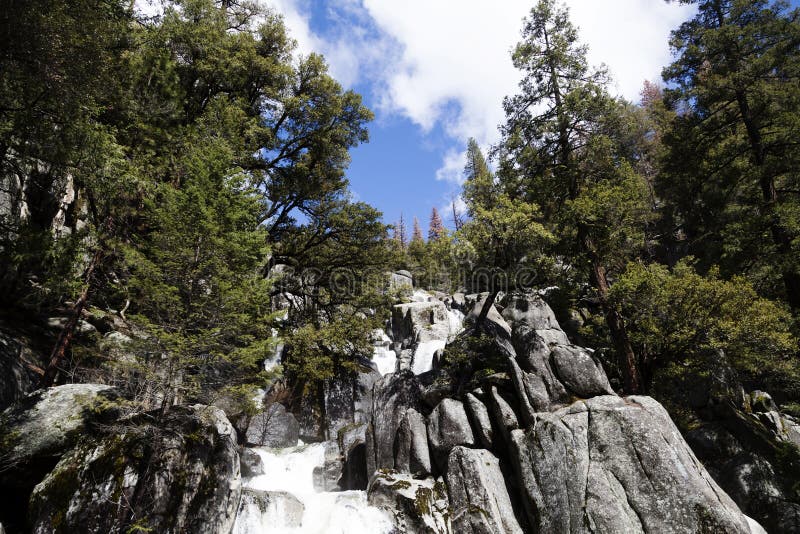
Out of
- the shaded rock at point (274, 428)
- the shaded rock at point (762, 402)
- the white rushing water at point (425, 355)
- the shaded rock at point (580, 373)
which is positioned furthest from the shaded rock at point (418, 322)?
the shaded rock at point (762, 402)

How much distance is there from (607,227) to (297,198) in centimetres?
1545

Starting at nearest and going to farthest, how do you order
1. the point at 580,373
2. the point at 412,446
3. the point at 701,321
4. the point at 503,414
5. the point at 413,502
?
the point at 413,502 < the point at 701,321 < the point at 580,373 < the point at 503,414 < the point at 412,446

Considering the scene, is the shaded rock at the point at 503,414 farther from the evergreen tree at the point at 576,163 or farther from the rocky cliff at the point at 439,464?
the evergreen tree at the point at 576,163

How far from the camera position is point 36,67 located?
8.18 metres

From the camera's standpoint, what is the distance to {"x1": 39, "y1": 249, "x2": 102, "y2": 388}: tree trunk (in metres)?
10.1

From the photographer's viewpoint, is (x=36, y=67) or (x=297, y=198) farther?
(x=297, y=198)

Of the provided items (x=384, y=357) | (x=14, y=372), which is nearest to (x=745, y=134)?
(x=384, y=357)

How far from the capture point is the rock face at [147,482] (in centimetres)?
770

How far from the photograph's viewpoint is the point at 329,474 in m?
14.9

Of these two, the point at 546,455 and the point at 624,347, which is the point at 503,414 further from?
the point at 624,347

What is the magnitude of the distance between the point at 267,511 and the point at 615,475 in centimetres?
1004

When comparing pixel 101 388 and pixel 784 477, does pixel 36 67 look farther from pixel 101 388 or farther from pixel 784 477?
pixel 784 477

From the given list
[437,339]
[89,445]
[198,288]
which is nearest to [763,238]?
[437,339]

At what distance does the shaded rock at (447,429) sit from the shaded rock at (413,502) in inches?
38.3
